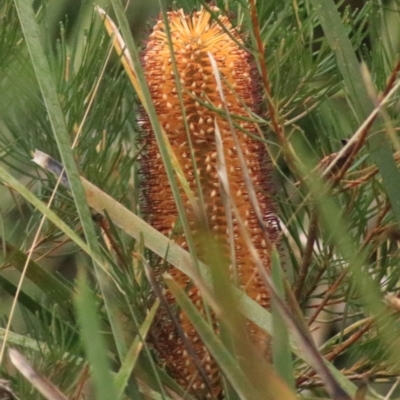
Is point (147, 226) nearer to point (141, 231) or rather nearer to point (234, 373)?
point (141, 231)

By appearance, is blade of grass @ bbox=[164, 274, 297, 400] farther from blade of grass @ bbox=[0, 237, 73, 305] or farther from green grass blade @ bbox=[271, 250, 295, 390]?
blade of grass @ bbox=[0, 237, 73, 305]

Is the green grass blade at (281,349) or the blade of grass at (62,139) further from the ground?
the blade of grass at (62,139)

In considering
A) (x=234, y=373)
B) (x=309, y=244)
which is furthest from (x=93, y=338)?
(x=309, y=244)

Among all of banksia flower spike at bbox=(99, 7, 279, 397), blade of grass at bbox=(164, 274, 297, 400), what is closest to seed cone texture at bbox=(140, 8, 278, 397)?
banksia flower spike at bbox=(99, 7, 279, 397)

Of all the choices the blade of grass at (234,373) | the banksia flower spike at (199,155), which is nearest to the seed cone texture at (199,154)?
the banksia flower spike at (199,155)

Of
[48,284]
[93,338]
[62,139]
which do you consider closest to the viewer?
[93,338]

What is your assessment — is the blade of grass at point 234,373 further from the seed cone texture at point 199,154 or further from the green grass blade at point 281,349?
the seed cone texture at point 199,154

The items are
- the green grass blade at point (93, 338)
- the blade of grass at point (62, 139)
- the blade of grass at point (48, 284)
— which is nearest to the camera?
the green grass blade at point (93, 338)

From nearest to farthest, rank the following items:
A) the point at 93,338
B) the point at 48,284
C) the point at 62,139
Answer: the point at 93,338, the point at 62,139, the point at 48,284
